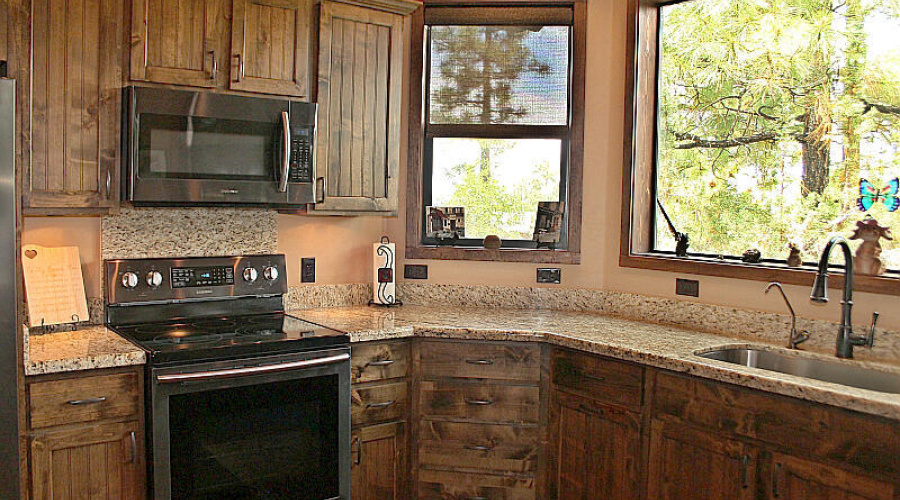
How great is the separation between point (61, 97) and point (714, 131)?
254cm

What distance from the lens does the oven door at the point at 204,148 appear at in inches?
108

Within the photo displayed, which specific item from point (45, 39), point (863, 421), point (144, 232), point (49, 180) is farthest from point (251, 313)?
point (863, 421)

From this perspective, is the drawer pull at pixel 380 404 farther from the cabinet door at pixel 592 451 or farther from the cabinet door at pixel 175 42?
the cabinet door at pixel 175 42

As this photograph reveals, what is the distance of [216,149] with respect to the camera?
2908mm

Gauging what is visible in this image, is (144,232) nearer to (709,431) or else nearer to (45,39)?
(45,39)

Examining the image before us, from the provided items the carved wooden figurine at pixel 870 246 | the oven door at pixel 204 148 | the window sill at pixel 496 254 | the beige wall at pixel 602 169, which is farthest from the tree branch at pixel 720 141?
the oven door at pixel 204 148

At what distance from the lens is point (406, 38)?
3672 mm

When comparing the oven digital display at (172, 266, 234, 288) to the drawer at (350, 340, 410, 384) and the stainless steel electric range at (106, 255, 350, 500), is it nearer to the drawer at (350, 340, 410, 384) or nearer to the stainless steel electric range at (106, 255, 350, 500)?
the stainless steel electric range at (106, 255, 350, 500)

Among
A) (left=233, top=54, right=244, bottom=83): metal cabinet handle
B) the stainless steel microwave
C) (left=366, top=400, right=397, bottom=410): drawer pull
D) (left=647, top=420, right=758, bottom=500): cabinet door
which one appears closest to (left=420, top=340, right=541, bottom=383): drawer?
(left=366, top=400, right=397, bottom=410): drawer pull

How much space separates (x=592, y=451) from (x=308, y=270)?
1509 mm

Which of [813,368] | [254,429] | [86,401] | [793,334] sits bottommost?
[254,429]

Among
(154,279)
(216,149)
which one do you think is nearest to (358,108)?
(216,149)

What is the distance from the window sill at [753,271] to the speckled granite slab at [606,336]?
25cm

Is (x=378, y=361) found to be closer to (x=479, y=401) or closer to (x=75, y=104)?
(x=479, y=401)
